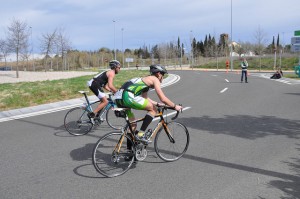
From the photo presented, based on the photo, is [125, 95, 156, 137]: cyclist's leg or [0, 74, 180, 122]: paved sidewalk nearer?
[125, 95, 156, 137]: cyclist's leg

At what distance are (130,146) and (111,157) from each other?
1.21ft

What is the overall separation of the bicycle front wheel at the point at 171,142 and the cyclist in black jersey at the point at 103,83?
2453mm

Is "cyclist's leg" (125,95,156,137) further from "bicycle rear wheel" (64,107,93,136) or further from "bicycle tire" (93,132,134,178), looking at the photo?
"bicycle rear wheel" (64,107,93,136)

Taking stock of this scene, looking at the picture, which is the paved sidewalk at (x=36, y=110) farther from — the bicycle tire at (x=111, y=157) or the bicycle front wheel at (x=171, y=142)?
the bicycle front wheel at (x=171, y=142)

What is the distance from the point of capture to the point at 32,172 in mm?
4863

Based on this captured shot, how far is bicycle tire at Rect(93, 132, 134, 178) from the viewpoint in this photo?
15.1 feet

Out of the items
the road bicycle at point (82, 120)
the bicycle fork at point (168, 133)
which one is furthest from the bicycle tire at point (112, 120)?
the bicycle fork at point (168, 133)

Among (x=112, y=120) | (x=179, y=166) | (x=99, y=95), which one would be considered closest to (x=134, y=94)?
(x=179, y=166)

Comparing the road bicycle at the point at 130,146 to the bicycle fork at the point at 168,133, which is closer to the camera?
the road bicycle at the point at 130,146

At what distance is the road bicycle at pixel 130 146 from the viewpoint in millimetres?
4677

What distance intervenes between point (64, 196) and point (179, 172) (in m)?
1.83

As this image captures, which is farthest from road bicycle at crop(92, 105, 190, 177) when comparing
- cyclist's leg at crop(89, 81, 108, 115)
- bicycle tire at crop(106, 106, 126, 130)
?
cyclist's leg at crop(89, 81, 108, 115)

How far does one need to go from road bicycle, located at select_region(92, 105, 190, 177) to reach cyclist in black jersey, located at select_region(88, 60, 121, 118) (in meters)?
2.47

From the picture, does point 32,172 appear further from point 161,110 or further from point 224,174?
point 224,174
